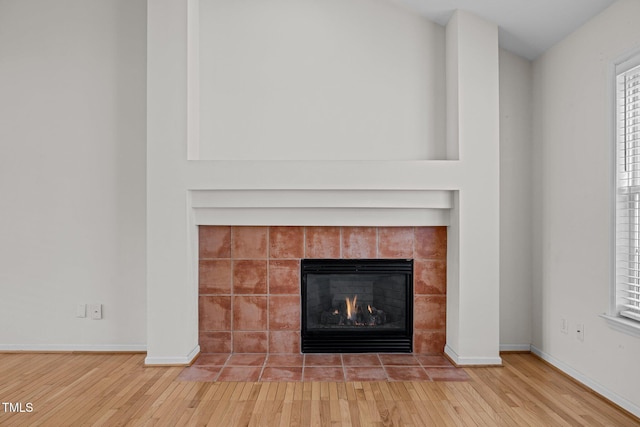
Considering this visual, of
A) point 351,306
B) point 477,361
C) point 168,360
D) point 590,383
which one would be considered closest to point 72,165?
point 168,360

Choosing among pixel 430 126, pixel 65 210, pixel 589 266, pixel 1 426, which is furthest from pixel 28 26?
pixel 589 266

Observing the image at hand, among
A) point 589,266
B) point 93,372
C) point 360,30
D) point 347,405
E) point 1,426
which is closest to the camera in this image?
point 1,426

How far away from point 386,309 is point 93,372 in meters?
2.26

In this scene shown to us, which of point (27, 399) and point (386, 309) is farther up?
point (386, 309)

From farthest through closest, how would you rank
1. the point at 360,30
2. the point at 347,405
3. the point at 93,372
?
1. the point at 360,30
2. the point at 93,372
3. the point at 347,405

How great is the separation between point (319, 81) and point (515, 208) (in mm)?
1889

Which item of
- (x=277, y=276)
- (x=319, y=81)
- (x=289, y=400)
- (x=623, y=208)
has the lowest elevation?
(x=289, y=400)

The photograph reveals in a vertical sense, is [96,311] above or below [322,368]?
above

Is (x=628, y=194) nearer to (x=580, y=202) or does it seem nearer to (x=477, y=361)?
(x=580, y=202)

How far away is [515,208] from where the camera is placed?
390cm

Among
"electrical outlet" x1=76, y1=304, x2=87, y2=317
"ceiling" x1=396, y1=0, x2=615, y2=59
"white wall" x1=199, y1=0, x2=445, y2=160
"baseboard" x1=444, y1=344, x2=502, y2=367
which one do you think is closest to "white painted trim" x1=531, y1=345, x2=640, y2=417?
"baseboard" x1=444, y1=344, x2=502, y2=367

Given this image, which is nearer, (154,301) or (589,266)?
(589,266)

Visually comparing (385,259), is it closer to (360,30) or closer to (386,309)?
(386,309)

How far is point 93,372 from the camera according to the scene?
11.2 ft
